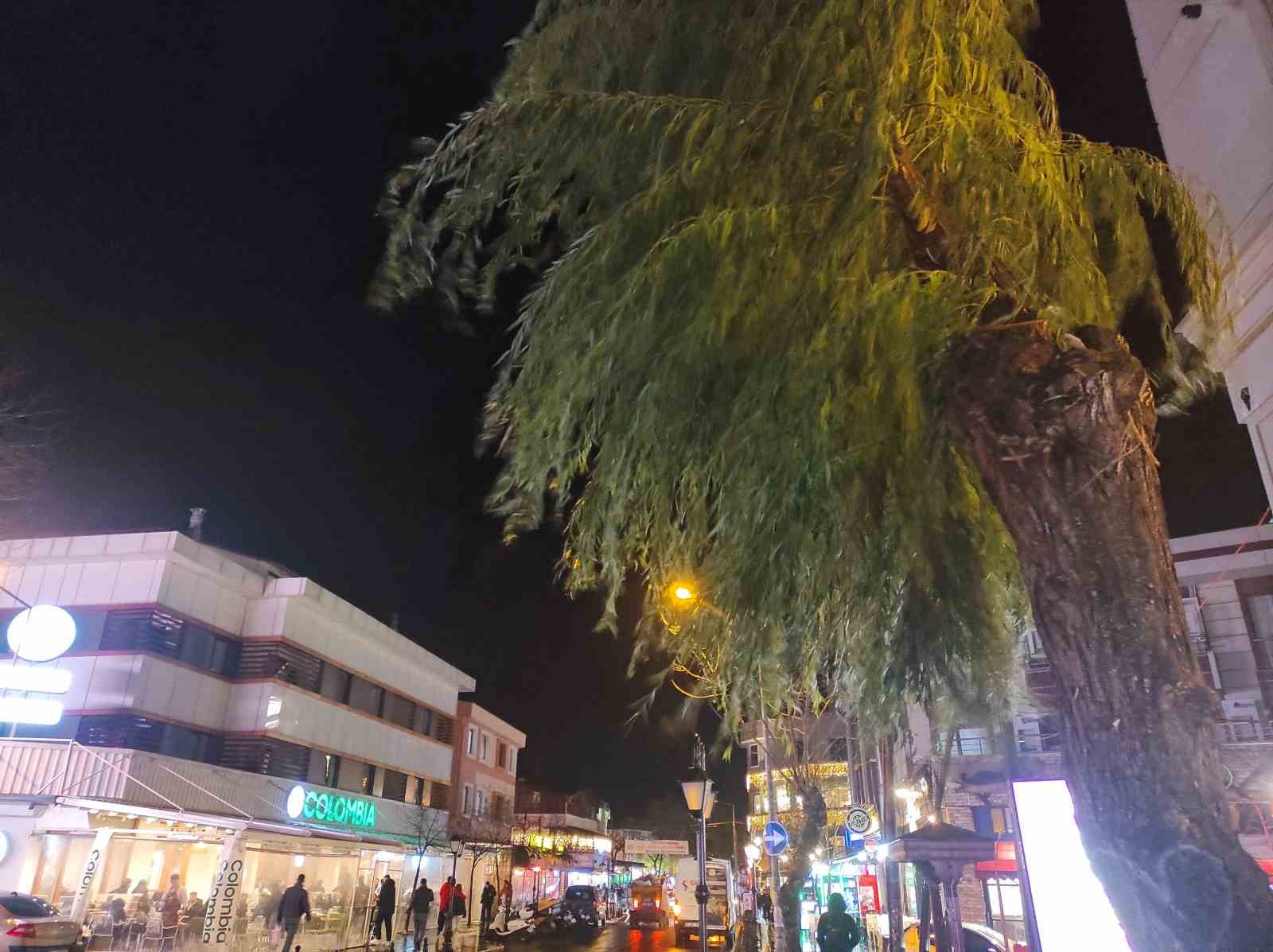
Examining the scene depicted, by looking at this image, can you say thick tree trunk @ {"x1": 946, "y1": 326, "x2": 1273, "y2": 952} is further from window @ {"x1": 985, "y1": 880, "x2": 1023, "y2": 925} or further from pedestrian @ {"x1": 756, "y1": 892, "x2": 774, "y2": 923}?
pedestrian @ {"x1": 756, "y1": 892, "x2": 774, "y2": 923}

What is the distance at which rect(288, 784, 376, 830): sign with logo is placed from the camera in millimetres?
20062

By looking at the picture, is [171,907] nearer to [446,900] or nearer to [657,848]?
[446,900]

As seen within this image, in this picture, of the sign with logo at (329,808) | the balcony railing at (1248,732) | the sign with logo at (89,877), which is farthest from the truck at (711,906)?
the sign with logo at (89,877)

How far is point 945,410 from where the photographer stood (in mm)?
3811

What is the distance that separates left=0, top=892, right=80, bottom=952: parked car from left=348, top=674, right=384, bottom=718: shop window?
43.4 feet

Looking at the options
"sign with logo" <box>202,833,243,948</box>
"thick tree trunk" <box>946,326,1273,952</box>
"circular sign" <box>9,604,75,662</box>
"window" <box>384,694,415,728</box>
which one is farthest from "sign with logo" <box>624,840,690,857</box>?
"thick tree trunk" <box>946,326,1273,952</box>

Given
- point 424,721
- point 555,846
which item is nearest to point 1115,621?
point 424,721

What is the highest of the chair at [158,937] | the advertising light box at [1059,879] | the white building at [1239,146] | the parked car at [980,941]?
the white building at [1239,146]

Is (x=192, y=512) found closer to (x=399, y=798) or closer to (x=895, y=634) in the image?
A: (x=399, y=798)

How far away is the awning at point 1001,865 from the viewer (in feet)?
68.2

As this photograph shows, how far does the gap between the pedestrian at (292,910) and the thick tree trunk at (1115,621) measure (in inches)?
632

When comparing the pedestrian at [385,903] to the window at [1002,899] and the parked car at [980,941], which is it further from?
the window at [1002,899]

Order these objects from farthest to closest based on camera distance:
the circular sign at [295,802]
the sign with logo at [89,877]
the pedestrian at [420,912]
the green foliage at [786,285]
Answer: the circular sign at [295,802], the pedestrian at [420,912], the sign with logo at [89,877], the green foliage at [786,285]

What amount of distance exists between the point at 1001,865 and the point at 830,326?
892 inches
